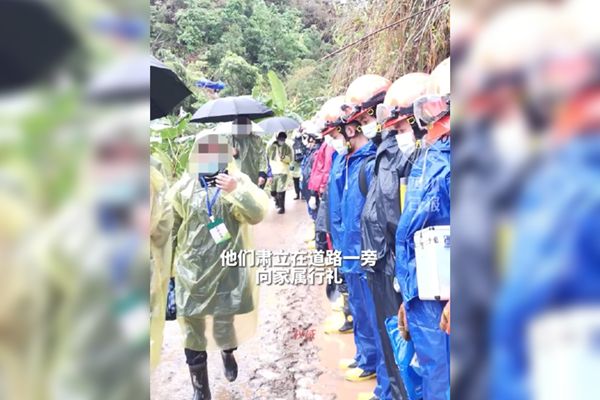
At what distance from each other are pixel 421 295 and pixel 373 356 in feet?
6.07

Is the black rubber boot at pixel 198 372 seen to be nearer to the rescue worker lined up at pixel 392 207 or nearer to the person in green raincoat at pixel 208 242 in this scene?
the person in green raincoat at pixel 208 242

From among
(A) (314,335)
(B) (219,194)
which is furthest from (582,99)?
(A) (314,335)

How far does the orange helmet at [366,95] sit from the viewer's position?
139 inches

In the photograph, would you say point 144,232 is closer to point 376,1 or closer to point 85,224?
point 85,224

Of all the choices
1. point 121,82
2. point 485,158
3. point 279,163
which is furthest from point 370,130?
point 279,163

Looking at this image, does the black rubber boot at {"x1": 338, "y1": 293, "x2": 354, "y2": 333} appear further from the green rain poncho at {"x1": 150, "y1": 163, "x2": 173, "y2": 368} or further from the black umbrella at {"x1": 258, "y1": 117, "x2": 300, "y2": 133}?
the black umbrella at {"x1": 258, "y1": 117, "x2": 300, "y2": 133}

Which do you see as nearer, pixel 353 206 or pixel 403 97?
pixel 403 97

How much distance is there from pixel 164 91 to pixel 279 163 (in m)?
7.53

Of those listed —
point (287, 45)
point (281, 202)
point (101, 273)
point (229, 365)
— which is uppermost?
point (287, 45)

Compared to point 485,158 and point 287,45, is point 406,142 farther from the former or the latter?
point 287,45

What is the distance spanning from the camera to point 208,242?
3.11m

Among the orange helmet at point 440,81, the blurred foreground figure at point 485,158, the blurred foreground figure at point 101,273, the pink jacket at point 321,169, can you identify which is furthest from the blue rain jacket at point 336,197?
the blurred foreground figure at point 485,158

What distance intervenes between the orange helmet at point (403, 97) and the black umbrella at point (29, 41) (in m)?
1.99

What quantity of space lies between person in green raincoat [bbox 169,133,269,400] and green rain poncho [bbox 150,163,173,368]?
42.2 inches
